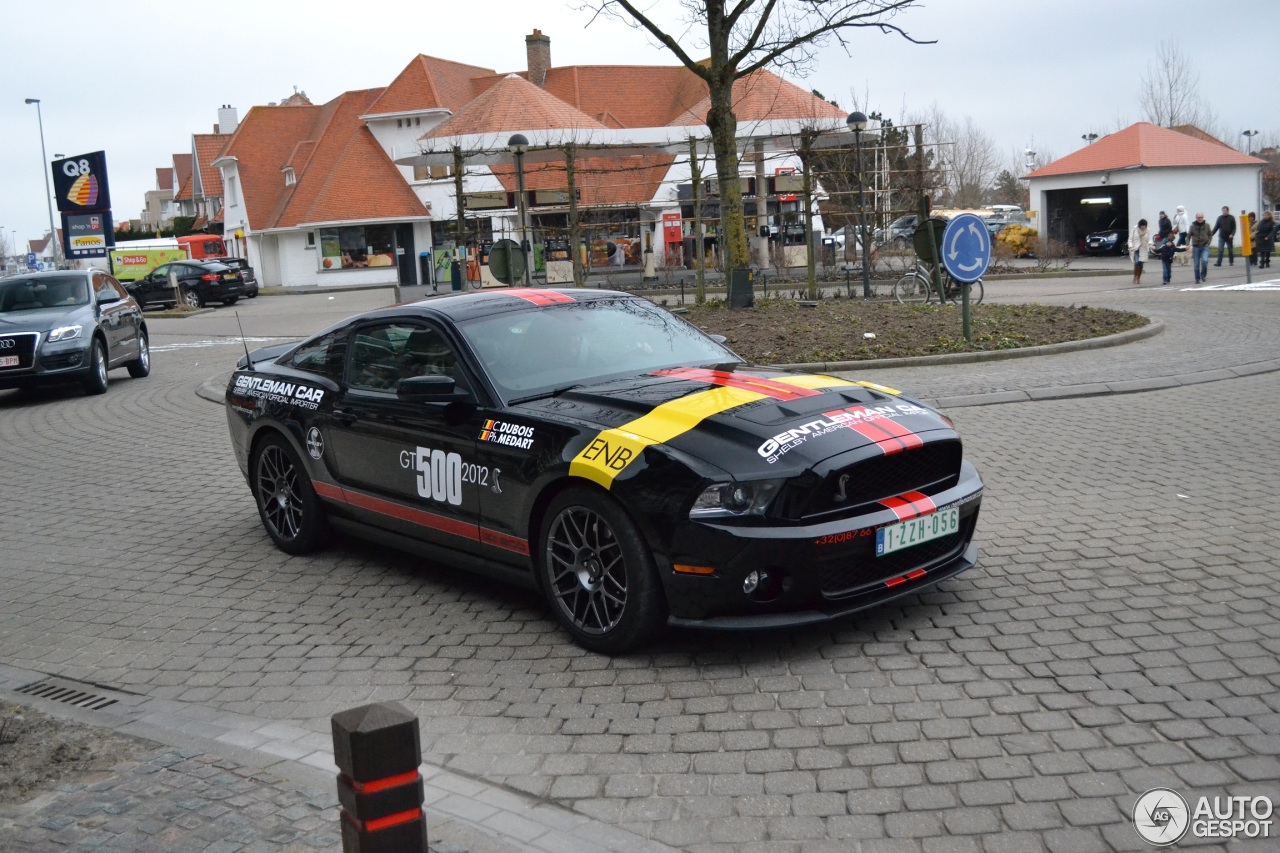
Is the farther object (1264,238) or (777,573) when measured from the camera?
(1264,238)

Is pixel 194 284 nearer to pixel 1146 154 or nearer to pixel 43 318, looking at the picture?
pixel 43 318

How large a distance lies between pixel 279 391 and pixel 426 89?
51715 millimetres

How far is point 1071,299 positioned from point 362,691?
2215 cm

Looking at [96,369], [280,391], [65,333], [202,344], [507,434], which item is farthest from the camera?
[202,344]

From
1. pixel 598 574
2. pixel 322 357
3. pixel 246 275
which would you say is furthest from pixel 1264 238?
pixel 246 275

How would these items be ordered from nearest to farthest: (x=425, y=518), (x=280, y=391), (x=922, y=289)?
(x=425, y=518), (x=280, y=391), (x=922, y=289)

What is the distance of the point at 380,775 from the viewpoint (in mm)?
2793

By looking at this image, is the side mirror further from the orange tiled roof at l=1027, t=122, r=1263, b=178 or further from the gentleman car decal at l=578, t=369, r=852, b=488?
the orange tiled roof at l=1027, t=122, r=1263, b=178

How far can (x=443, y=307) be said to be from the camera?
6691mm

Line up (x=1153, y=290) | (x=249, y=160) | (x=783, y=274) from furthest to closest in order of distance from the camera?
(x=249, y=160), (x=783, y=274), (x=1153, y=290)

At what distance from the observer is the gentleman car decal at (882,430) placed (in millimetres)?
5219

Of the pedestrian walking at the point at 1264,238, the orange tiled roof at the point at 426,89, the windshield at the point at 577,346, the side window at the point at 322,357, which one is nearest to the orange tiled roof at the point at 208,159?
the orange tiled roof at the point at 426,89

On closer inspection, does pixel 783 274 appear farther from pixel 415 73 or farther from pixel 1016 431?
pixel 415 73

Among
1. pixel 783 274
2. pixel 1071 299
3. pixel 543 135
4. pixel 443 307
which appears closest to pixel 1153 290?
pixel 1071 299
